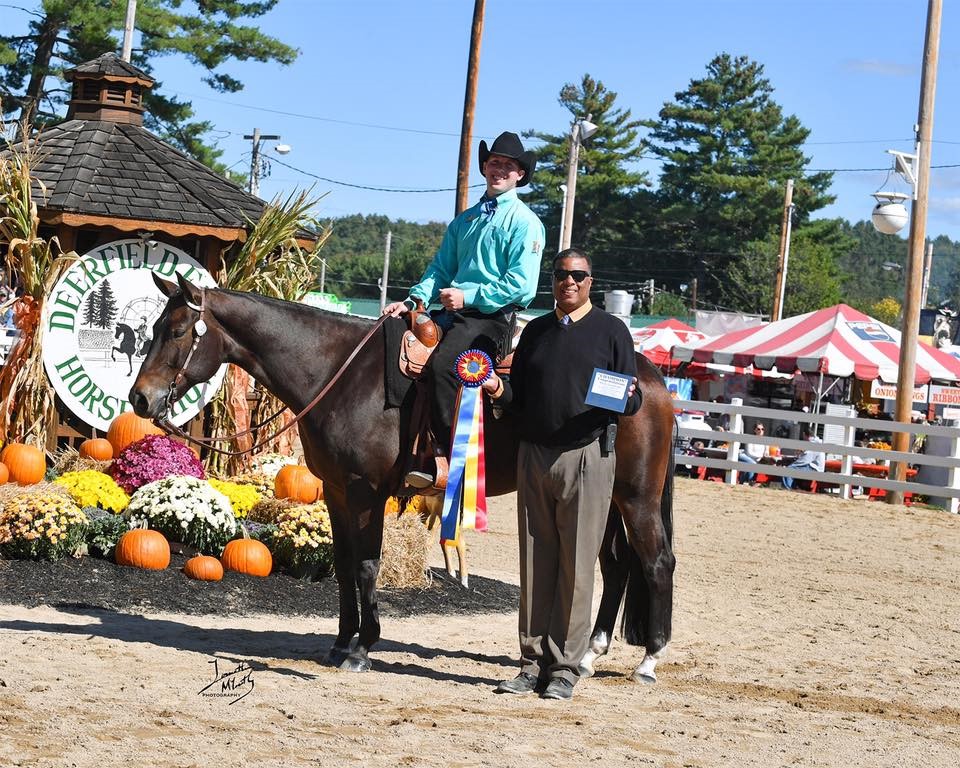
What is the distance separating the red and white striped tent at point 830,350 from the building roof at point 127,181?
12060 mm

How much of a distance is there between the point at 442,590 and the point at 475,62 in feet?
52.6

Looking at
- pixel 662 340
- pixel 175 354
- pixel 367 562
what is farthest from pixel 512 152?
pixel 662 340

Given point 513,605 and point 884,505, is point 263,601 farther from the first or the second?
point 884,505

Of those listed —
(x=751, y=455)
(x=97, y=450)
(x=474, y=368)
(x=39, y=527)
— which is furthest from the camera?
(x=751, y=455)

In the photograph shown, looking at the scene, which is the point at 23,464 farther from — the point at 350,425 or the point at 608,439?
the point at 608,439

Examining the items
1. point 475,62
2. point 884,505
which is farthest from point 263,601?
point 475,62

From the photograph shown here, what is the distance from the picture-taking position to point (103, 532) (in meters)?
9.04

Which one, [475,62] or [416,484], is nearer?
[416,484]

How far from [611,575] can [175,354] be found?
288 centimetres

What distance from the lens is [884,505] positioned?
1802 cm

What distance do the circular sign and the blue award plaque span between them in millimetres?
5636

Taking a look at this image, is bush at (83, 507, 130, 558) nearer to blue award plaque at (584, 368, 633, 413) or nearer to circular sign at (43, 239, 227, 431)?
circular sign at (43, 239, 227, 431)

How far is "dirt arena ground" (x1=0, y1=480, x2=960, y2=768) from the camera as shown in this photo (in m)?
5.34

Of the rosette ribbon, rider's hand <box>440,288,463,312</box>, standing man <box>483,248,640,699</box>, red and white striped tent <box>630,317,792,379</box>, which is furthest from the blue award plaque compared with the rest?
red and white striped tent <box>630,317,792,379</box>
